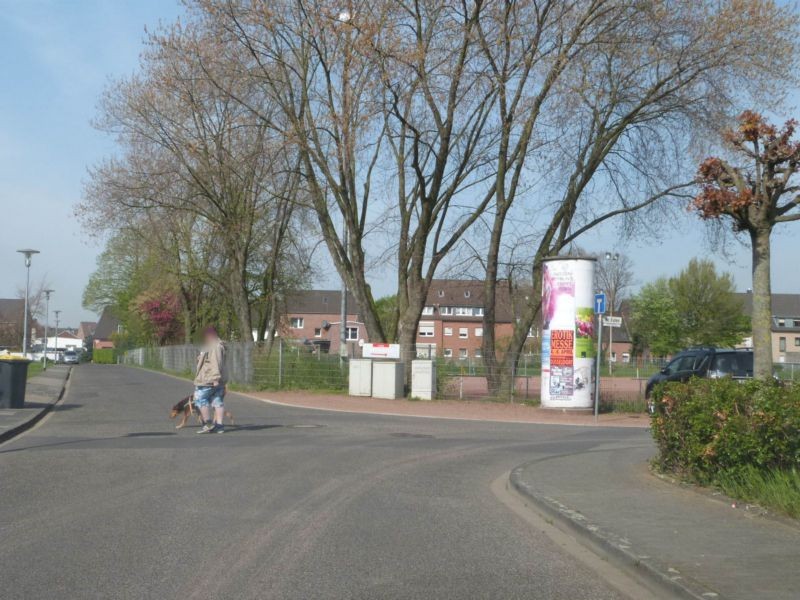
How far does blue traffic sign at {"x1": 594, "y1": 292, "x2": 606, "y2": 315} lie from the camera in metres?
20.8

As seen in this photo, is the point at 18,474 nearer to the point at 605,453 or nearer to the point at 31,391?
the point at 605,453

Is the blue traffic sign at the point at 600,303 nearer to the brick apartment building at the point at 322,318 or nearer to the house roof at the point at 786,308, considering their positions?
the brick apartment building at the point at 322,318

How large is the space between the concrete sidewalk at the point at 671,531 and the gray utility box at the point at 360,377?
17420 mm

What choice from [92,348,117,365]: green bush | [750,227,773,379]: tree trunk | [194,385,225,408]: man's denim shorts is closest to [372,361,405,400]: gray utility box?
[194,385,225,408]: man's denim shorts

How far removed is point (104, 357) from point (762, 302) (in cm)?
10808

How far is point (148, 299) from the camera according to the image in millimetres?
64688

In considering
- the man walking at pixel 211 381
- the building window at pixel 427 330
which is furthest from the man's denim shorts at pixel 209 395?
the building window at pixel 427 330

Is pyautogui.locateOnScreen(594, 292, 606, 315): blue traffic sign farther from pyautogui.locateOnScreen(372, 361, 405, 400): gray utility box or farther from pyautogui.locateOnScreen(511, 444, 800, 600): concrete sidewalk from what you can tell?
pyautogui.locateOnScreen(511, 444, 800, 600): concrete sidewalk

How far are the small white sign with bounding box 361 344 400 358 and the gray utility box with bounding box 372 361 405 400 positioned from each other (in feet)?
1.33

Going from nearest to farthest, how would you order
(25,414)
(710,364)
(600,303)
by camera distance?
1. (25,414)
2. (600,303)
3. (710,364)

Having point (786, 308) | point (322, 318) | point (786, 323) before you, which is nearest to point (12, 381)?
point (322, 318)

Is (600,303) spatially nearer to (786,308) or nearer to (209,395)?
(209,395)

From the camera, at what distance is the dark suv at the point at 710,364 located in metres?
22.5

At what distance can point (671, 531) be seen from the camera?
24.2 ft
